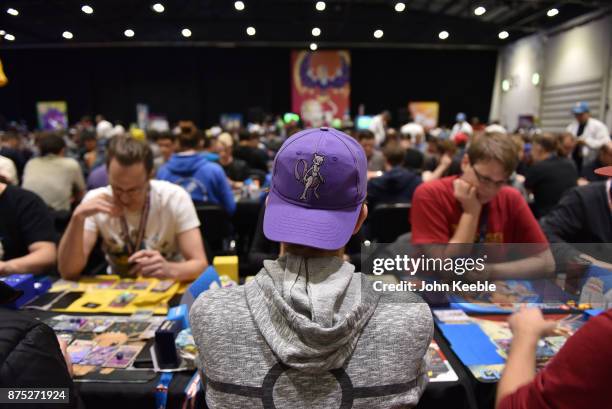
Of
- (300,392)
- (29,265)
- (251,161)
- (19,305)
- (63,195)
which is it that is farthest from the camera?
(251,161)

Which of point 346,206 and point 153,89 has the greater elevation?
point 153,89

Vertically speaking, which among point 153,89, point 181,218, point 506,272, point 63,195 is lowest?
point 63,195

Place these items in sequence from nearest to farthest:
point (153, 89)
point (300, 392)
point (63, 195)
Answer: point (300, 392) < point (63, 195) < point (153, 89)

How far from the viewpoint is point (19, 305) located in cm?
167

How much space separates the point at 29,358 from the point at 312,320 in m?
0.53

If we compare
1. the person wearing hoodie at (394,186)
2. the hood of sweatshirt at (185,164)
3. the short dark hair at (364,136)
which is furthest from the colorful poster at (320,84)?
the hood of sweatshirt at (185,164)

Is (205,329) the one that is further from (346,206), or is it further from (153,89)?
(153,89)

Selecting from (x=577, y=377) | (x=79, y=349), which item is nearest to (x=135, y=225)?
(x=79, y=349)

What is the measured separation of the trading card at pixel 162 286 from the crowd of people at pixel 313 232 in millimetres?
34

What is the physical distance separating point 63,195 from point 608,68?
11212 mm

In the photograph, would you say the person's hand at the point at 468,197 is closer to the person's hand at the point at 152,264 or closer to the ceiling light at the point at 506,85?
the person's hand at the point at 152,264

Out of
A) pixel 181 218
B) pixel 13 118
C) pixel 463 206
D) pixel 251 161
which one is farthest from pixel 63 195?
pixel 13 118

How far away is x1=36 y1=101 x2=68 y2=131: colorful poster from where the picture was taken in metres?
15.9

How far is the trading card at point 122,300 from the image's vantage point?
5.59 ft
